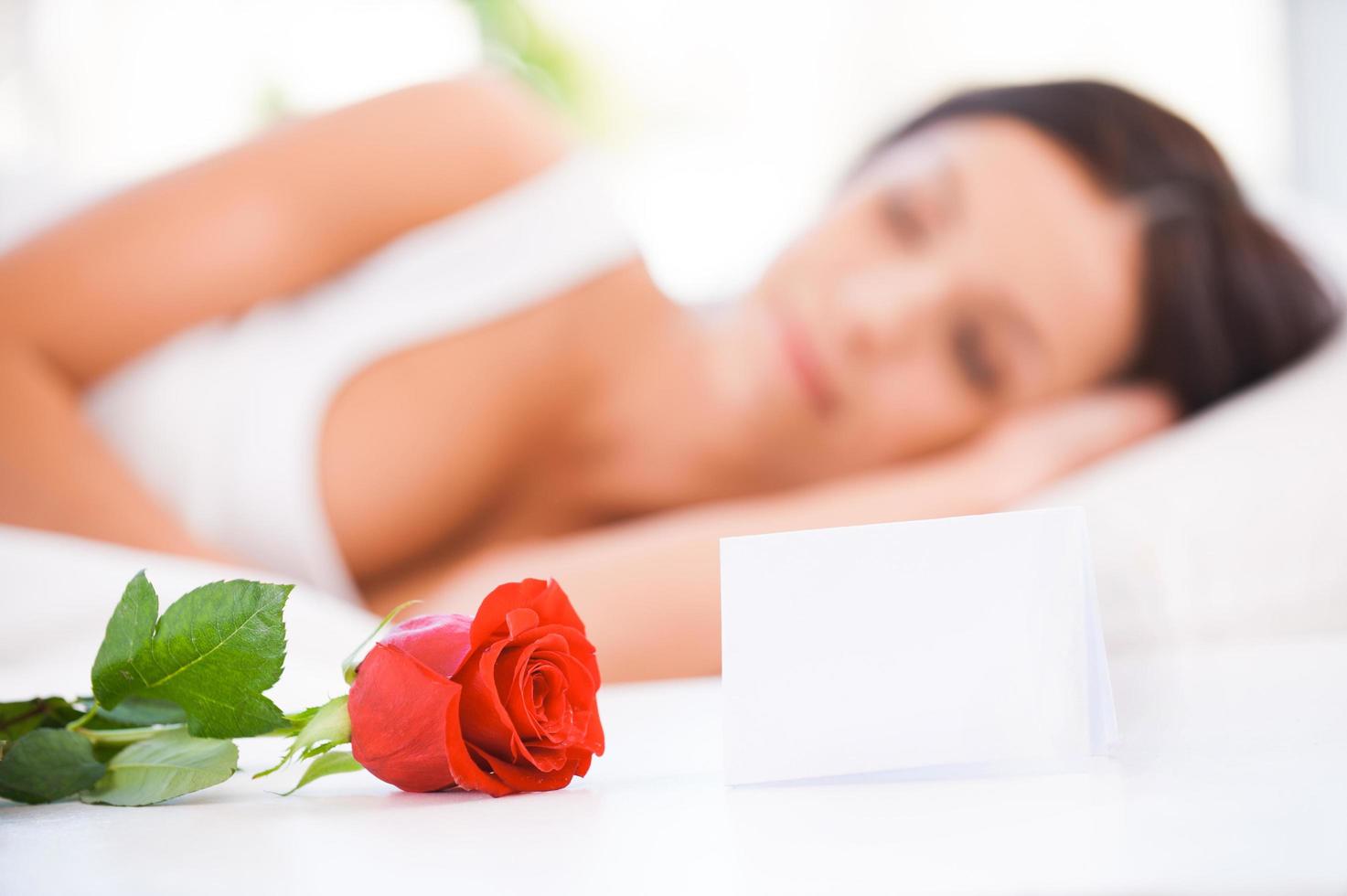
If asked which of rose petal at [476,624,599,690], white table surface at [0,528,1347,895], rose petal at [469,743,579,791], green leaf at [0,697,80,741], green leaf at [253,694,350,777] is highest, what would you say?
rose petal at [476,624,599,690]

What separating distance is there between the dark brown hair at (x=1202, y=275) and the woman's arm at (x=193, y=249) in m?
0.65

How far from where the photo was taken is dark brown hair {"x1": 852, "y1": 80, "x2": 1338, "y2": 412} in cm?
121

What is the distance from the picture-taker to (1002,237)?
1.24 m

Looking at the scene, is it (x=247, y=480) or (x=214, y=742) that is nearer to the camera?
(x=214, y=742)

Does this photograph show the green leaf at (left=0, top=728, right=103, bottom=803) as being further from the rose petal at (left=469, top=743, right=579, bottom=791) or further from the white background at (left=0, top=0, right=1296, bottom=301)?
the white background at (left=0, top=0, right=1296, bottom=301)

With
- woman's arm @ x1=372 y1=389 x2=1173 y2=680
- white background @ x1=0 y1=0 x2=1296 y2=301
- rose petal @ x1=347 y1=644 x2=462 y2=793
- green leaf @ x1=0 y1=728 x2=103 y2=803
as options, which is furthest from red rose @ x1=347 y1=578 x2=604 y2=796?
white background @ x1=0 y1=0 x2=1296 y2=301

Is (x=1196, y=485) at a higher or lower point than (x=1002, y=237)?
lower

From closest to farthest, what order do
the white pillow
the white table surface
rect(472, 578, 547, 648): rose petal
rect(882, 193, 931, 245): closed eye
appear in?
the white table surface → rect(472, 578, 547, 648): rose petal → the white pillow → rect(882, 193, 931, 245): closed eye

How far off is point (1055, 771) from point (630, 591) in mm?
616

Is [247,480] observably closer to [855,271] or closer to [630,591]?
[630,591]

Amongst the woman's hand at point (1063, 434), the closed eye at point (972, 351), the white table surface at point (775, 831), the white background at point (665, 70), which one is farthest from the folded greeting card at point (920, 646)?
the white background at point (665, 70)

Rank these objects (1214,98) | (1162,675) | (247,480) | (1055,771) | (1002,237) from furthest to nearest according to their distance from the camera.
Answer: (1214,98) → (1002,237) → (247,480) → (1162,675) → (1055,771)

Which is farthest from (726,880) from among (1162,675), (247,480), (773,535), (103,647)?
(247,480)

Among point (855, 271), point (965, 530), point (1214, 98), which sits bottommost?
point (965, 530)
